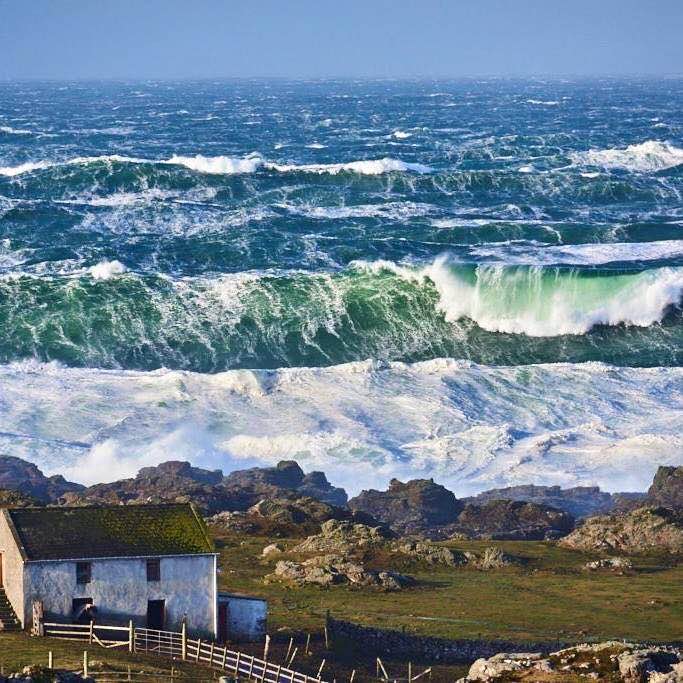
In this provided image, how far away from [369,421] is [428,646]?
2500 centimetres

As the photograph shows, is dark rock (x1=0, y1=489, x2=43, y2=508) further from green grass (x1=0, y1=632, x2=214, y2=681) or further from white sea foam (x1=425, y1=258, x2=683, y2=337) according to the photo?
white sea foam (x1=425, y1=258, x2=683, y2=337)

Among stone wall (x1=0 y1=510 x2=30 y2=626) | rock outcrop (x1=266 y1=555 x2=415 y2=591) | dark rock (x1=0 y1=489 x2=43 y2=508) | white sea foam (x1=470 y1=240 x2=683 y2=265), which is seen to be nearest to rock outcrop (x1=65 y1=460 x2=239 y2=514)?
dark rock (x1=0 y1=489 x2=43 y2=508)

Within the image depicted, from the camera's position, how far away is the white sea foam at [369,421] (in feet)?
182

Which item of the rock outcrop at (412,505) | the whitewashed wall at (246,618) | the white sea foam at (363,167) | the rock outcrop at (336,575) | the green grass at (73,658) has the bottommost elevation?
the rock outcrop at (412,505)

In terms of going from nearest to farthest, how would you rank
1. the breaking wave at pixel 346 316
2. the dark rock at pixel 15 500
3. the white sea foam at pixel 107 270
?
the dark rock at pixel 15 500
the breaking wave at pixel 346 316
the white sea foam at pixel 107 270

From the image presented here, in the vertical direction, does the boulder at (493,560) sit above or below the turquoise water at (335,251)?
below

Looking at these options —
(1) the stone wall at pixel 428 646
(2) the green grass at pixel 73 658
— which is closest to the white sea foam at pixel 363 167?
(1) the stone wall at pixel 428 646

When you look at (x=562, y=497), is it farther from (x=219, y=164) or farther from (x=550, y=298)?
(x=219, y=164)

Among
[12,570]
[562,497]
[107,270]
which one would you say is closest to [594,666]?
[12,570]

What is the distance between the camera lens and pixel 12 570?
33969mm

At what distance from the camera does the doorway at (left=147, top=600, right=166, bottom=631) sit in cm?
3419

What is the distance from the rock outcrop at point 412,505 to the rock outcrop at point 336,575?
25.1 ft

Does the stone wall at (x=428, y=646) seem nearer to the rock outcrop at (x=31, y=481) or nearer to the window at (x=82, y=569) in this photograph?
the window at (x=82, y=569)

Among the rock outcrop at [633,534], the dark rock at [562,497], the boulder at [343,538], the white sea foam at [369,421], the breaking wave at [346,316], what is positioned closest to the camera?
the boulder at [343,538]
